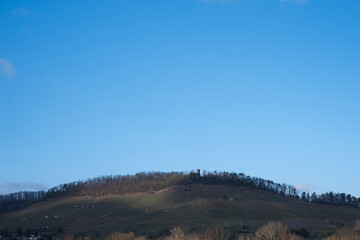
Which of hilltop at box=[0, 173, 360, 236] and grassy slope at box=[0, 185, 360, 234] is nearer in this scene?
hilltop at box=[0, 173, 360, 236]

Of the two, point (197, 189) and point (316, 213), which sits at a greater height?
point (197, 189)

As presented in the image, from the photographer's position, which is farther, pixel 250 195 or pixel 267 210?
pixel 250 195

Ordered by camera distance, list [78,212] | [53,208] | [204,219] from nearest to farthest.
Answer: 1. [204,219]
2. [78,212]
3. [53,208]

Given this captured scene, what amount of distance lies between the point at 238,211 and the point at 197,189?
178 feet

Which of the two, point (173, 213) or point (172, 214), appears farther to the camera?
point (173, 213)

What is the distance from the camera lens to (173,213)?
13912 cm

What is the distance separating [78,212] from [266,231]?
10070cm

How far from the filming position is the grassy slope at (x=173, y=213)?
12788 cm

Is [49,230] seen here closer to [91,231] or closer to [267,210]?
[91,231]

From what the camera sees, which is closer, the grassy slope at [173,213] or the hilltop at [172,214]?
the hilltop at [172,214]

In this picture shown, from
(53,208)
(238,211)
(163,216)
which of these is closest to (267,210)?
(238,211)

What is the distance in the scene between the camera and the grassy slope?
420 feet

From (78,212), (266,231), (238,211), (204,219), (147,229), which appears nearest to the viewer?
(266,231)

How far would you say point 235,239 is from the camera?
96.5 meters
